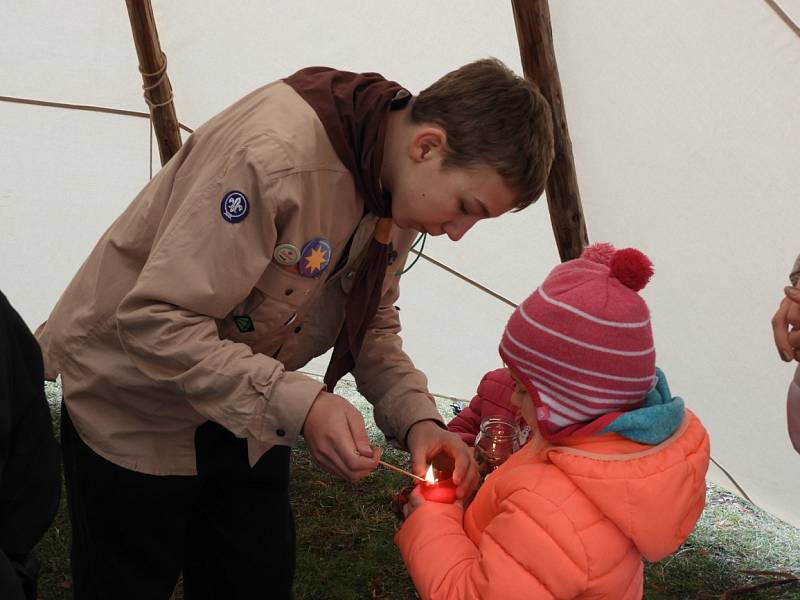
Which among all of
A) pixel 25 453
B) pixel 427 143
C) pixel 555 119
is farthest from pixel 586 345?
pixel 555 119

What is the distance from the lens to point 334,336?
6.05ft

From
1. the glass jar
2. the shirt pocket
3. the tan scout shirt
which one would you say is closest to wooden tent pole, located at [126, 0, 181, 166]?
the tan scout shirt

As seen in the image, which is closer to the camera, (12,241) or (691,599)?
(691,599)

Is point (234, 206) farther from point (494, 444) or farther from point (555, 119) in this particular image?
point (555, 119)

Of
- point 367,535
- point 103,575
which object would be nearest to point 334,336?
point 103,575

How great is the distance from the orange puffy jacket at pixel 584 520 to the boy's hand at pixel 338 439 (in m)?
0.21

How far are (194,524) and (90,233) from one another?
2.41 metres

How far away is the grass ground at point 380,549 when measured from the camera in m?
2.76

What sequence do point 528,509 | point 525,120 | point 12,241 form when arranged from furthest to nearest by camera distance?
1. point 12,241
2. point 525,120
3. point 528,509

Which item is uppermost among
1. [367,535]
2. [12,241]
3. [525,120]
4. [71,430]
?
[525,120]

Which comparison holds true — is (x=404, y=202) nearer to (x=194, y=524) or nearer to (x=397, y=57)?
(x=194, y=524)

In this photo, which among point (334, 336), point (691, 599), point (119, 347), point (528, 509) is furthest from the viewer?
point (691, 599)

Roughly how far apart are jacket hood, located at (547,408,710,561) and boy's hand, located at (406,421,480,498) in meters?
0.27

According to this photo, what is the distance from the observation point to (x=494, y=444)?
1.90 m
